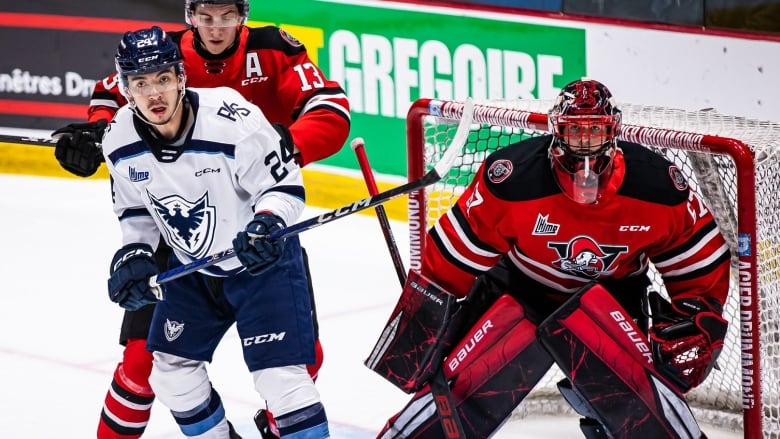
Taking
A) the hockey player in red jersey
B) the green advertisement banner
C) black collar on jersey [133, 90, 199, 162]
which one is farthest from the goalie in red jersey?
the green advertisement banner

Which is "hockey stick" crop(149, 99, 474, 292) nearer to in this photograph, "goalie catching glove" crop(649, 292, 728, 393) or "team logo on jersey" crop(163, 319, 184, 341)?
"team logo on jersey" crop(163, 319, 184, 341)

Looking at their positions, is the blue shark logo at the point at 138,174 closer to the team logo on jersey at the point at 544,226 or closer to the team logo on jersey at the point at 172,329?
the team logo on jersey at the point at 172,329

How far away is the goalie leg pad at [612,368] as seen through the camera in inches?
119

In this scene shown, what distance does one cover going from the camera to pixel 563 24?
552cm

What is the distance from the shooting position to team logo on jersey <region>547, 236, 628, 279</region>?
3.12 m

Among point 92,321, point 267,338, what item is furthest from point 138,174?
point 92,321

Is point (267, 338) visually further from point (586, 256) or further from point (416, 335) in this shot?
point (586, 256)

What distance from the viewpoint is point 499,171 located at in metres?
3.12

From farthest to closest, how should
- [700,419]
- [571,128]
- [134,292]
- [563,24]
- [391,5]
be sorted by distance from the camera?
[391,5] < [563,24] < [700,419] < [134,292] < [571,128]

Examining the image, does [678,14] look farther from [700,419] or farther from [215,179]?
[215,179]

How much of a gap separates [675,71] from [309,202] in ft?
6.41

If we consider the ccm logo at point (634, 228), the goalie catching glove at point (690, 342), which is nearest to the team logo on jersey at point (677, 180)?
the ccm logo at point (634, 228)

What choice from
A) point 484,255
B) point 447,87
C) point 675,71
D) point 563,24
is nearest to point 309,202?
point 447,87

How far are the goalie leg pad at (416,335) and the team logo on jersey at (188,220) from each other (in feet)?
1.60
